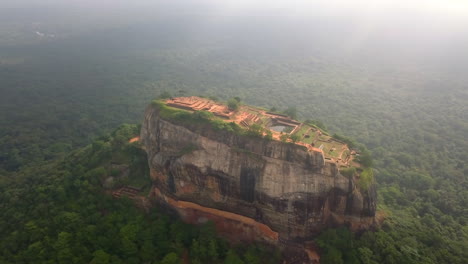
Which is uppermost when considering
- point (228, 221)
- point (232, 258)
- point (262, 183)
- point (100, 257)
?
point (262, 183)

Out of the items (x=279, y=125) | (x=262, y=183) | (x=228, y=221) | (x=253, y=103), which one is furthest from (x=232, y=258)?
(x=253, y=103)

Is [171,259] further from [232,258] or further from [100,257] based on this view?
[100,257]

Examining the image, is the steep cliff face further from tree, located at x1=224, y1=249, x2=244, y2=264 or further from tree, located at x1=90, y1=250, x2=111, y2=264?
tree, located at x1=90, y1=250, x2=111, y2=264

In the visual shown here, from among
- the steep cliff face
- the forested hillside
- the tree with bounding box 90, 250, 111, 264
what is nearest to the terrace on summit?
the steep cliff face

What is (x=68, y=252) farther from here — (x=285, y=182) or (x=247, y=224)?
(x=285, y=182)

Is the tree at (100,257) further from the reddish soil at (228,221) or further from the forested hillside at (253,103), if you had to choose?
the reddish soil at (228,221)

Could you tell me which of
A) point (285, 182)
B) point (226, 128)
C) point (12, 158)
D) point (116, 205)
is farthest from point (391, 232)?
point (12, 158)

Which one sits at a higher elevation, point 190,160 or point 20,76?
point 190,160
